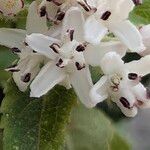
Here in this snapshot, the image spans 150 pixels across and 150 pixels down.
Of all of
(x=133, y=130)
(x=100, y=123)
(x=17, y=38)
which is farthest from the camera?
(x=133, y=130)

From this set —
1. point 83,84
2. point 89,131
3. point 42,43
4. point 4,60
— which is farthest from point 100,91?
point 89,131

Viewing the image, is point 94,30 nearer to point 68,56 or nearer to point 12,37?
point 68,56

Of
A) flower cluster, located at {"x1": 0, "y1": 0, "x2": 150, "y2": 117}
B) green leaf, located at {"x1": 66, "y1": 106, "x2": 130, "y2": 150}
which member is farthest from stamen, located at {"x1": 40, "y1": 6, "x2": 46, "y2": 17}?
green leaf, located at {"x1": 66, "y1": 106, "x2": 130, "y2": 150}

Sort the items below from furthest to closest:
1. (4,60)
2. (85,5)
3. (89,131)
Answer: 1. (89,131)
2. (4,60)
3. (85,5)

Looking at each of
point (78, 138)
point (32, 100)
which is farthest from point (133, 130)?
point (32, 100)

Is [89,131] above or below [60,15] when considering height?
below

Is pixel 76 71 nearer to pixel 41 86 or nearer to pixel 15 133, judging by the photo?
pixel 41 86
